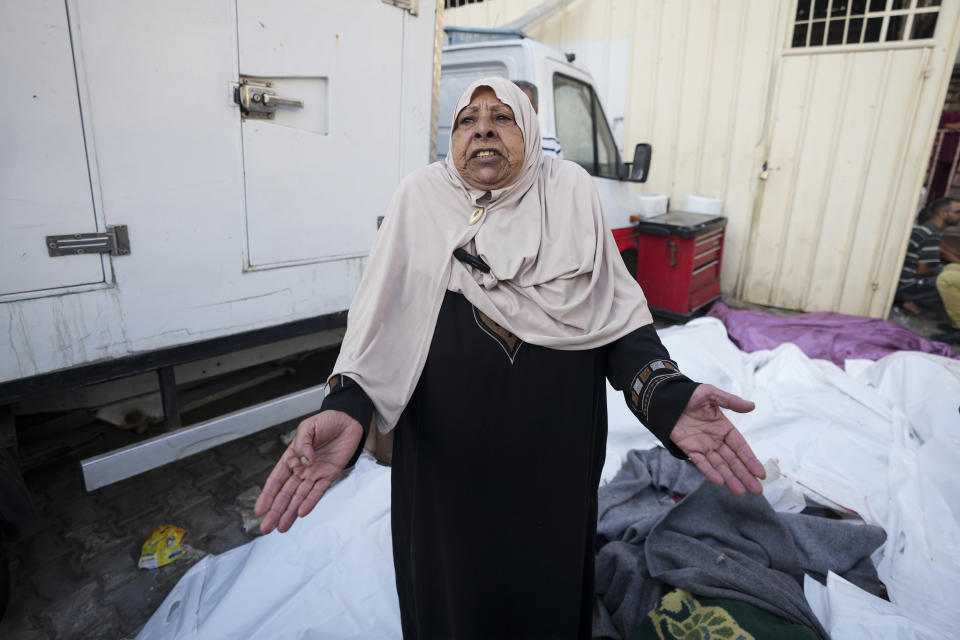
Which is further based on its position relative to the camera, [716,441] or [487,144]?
[487,144]

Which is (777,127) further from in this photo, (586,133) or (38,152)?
(38,152)

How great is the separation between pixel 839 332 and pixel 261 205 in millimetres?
4389

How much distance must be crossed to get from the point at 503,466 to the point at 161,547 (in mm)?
1857

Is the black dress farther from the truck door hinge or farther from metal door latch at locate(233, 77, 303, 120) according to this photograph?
the truck door hinge

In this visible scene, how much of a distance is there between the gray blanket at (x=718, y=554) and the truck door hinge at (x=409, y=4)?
252cm

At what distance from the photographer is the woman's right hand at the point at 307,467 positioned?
1145 mm

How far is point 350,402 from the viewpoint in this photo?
1.27 metres

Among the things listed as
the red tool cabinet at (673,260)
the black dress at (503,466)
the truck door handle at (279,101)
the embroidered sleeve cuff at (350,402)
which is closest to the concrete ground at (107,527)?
the black dress at (503,466)

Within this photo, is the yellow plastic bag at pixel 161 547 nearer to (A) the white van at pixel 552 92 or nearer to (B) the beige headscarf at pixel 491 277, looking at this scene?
(B) the beige headscarf at pixel 491 277

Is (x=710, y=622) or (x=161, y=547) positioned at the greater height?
(x=710, y=622)

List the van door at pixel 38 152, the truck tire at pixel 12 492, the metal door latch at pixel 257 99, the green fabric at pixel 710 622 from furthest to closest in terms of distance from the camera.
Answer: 1. the metal door latch at pixel 257 99
2. the truck tire at pixel 12 492
3. the van door at pixel 38 152
4. the green fabric at pixel 710 622

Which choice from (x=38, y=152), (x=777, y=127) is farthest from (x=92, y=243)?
(x=777, y=127)

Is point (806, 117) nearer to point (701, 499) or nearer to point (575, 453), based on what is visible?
point (701, 499)

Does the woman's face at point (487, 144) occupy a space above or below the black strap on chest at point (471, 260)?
above
